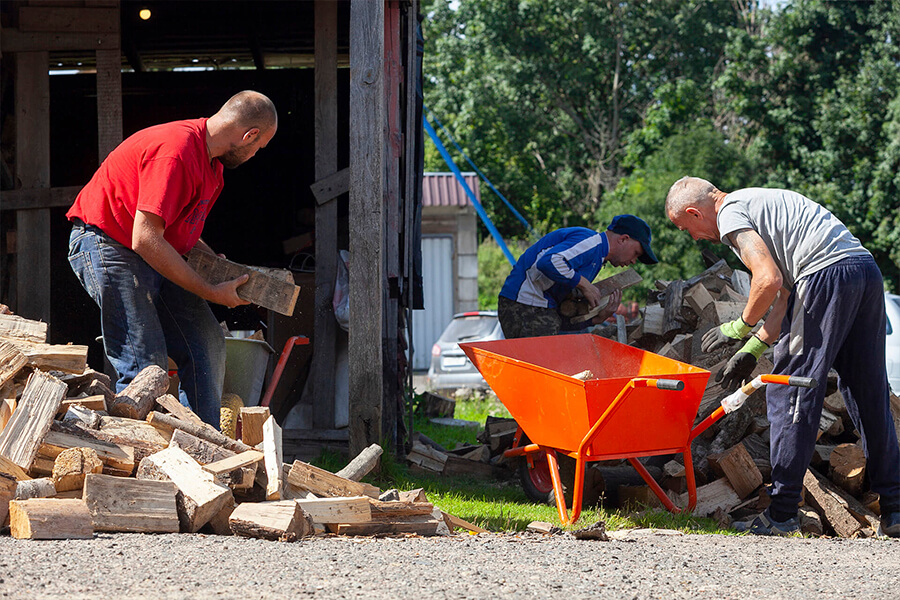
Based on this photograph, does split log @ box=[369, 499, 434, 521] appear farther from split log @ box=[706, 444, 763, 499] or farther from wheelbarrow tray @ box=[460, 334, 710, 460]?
split log @ box=[706, 444, 763, 499]

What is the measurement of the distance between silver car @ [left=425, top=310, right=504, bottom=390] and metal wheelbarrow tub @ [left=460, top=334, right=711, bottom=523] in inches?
320

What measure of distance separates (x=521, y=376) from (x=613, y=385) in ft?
1.82

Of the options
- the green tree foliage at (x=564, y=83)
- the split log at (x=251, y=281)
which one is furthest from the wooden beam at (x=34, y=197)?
the green tree foliage at (x=564, y=83)

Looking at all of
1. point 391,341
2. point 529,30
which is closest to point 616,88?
point 529,30

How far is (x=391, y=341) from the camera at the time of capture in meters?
5.68

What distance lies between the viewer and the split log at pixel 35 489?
3064mm

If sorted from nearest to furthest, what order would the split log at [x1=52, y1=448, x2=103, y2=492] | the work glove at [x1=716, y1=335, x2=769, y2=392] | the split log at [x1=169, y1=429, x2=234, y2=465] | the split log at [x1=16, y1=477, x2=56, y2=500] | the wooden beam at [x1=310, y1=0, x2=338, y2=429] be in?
the split log at [x1=16, y1=477, x2=56, y2=500], the split log at [x1=52, y1=448, x2=103, y2=492], the split log at [x1=169, y1=429, x2=234, y2=465], the work glove at [x1=716, y1=335, x2=769, y2=392], the wooden beam at [x1=310, y1=0, x2=338, y2=429]

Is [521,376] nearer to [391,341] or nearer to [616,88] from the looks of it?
[391,341]

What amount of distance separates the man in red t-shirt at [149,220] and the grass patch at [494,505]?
1.40 m

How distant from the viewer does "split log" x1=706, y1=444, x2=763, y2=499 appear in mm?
4488

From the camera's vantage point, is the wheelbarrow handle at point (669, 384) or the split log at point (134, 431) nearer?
the split log at point (134, 431)

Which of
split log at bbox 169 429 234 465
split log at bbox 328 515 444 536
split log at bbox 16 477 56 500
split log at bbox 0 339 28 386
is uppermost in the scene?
split log at bbox 0 339 28 386

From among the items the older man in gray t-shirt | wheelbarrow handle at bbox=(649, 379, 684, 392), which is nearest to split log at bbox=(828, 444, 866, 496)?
the older man in gray t-shirt

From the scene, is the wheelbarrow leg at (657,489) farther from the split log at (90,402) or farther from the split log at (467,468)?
the split log at (90,402)
